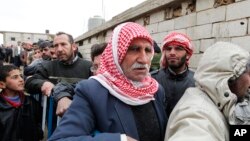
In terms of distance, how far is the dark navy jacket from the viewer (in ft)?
5.09

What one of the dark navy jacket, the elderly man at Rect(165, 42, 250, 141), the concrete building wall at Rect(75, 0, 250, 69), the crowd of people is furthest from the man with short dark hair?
the elderly man at Rect(165, 42, 250, 141)

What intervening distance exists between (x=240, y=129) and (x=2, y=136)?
291 centimetres

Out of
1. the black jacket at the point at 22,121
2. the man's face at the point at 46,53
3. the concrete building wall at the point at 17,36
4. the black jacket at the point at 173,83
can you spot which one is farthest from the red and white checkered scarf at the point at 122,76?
the concrete building wall at the point at 17,36

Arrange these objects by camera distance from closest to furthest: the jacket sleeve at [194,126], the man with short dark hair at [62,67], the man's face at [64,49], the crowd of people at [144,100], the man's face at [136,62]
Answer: the jacket sleeve at [194,126], the crowd of people at [144,100], the man's face at [136,62], the man with short dark hair at [62,67], the man's face at [64,49]

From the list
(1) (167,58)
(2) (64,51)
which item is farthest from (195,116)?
(2) (64,51)

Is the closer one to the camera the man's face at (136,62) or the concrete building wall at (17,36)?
the man's face at (136,62)

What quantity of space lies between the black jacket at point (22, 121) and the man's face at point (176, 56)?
1.75m

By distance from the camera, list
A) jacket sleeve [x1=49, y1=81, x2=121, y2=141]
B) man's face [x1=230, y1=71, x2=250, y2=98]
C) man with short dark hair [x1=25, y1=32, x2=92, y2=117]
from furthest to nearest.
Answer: man with short dark hair [x1=25, y1=32, x2=92, y2=117] → man's face [x1=230, y1=71, x2=250, y2=98] → jacket sleeve [x1=49, y1=81, x2=121, y2=141]

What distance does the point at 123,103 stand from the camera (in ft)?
5.70

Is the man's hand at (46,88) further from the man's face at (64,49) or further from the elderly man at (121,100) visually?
the elderly man at (121,100)

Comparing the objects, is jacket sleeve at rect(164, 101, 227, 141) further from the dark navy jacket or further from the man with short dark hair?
the man with short dark hair

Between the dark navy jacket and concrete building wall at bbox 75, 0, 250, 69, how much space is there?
2.35 m

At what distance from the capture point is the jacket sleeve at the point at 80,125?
4.97 feet

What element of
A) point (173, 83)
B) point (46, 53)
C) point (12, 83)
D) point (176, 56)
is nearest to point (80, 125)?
point (173, 83)
